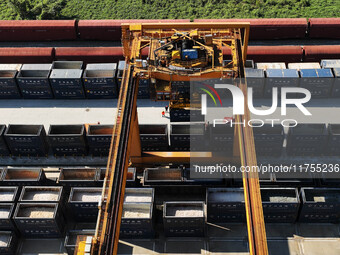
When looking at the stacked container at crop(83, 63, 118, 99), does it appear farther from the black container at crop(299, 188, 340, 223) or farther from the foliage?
the black container at crop(299, 188, 340, 223)

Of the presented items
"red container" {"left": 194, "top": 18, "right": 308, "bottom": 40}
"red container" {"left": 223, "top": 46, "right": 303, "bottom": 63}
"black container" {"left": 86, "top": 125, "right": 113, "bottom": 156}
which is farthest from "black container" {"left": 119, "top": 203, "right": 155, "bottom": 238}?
"red container" {"left": 194, "top": 18, "right": 308, "bottom": 40}

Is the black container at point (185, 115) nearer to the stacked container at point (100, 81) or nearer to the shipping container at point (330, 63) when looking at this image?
the stacked container at point (100, 81)

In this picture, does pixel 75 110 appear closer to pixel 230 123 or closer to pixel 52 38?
pixel 52 38

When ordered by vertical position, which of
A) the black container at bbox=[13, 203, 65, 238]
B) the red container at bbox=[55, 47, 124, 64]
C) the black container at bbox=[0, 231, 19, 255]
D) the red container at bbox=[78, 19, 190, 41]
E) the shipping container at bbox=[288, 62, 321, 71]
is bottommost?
the black container at bbox=[0, 231, 19, 255]

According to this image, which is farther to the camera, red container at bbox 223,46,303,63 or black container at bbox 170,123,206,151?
red container at bbox 223,46,303,63

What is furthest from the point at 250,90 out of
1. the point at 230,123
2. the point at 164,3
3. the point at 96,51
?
the point at 164,3

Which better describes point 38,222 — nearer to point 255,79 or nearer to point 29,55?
point 29,55

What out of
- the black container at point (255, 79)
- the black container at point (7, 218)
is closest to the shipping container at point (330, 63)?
the black container at point (255, 79)
